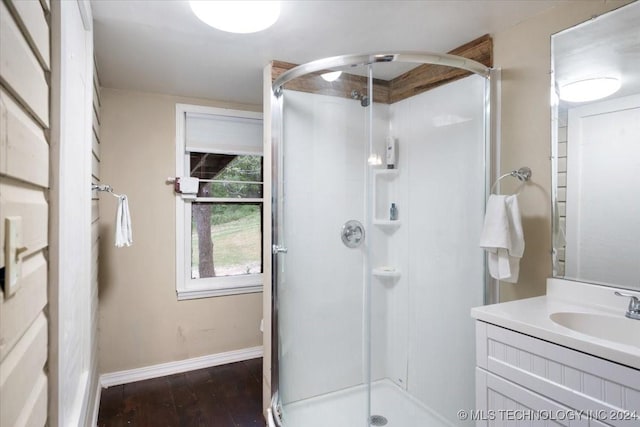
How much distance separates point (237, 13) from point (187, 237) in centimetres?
197

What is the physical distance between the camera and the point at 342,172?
2234 mm

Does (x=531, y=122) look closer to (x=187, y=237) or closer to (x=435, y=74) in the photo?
(x=435, y=74)

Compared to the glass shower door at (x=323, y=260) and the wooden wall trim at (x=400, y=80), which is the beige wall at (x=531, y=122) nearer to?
the wooden wall trim at (x=400, y=80)

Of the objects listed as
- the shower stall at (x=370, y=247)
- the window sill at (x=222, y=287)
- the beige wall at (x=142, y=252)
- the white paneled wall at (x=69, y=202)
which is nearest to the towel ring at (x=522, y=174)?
the shower stall at (x=370, y=247)

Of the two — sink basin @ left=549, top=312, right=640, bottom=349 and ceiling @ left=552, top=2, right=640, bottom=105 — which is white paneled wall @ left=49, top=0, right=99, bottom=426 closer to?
sink basin @ left=549, top=312, right=640, bottom=349

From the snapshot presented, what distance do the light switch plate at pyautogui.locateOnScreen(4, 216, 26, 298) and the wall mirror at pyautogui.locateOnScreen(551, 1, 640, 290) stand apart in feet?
6.27

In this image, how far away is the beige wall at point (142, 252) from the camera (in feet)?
8.96

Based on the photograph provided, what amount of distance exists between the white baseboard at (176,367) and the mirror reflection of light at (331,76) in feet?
7.92

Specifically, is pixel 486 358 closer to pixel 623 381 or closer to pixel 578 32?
pixel 623 381

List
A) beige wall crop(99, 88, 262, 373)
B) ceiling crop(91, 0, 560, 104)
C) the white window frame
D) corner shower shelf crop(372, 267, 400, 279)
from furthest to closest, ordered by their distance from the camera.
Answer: the white window frame
beige wall crop(99, 88, 262, 373)
corner shower shelf crop(372, 267, 400, 279)
ceiling crop(91, 0, 560, 104)

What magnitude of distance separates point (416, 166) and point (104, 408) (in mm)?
2659

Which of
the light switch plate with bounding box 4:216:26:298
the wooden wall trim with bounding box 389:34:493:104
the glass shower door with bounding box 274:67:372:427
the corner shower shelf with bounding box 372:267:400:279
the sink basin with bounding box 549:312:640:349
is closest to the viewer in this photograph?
the light switch plate with bounding box 4:216:26:298

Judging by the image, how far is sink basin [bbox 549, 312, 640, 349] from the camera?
1.30 meters

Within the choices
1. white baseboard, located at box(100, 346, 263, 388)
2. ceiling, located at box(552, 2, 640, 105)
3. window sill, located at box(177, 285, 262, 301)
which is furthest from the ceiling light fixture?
white baseboard, located at box(100, 346, 263, 388)
